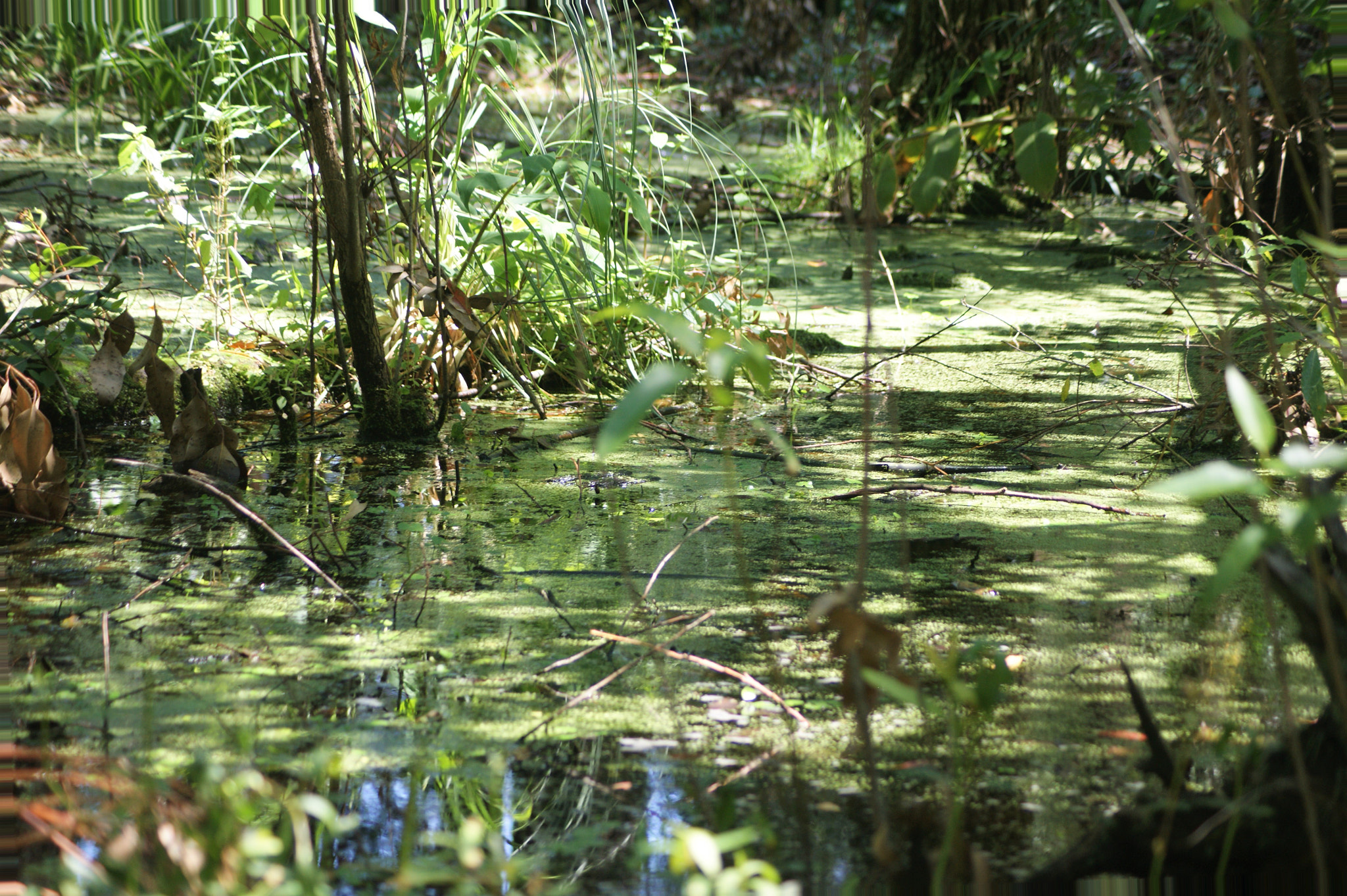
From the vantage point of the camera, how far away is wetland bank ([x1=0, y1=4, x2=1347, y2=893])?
1038 millimetres

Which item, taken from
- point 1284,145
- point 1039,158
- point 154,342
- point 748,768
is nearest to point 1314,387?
point 1039,158

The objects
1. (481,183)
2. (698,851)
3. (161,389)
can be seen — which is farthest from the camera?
(481,183)

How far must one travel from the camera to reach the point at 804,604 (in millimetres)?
1612

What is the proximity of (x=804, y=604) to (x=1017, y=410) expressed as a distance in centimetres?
126

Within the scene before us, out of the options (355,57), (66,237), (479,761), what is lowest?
(479,761)

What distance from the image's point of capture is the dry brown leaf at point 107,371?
6.51 ft

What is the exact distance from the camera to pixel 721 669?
140 cm

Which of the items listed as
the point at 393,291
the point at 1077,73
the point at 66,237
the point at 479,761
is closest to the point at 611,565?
the point at 479,761

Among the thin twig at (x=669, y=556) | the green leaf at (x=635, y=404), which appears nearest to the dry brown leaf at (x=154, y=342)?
the thin twig at (x=669, y=556)

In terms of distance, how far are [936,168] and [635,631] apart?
71 centimetres

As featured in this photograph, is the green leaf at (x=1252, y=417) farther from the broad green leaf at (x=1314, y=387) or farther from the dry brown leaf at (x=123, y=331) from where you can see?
the dry brown leaf at (x=123, y=331)

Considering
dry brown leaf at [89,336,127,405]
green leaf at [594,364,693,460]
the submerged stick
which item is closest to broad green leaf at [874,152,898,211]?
the submerged stick

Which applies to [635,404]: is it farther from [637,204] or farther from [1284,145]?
[1284,145]

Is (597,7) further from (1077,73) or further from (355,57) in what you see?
(1077,73)
